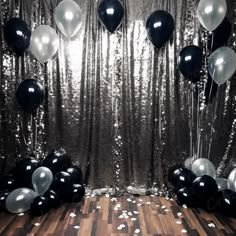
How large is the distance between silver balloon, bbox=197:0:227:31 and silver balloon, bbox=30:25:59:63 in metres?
1.43

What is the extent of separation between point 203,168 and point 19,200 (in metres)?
1.74

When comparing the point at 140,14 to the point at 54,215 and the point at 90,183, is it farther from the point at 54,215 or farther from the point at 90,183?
the point at 54,215

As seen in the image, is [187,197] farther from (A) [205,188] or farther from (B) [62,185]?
(B) [62,185]

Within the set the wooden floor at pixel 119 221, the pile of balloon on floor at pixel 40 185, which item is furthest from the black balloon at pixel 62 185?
the wooden floor at pixel 119 221

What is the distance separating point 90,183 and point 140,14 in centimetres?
187

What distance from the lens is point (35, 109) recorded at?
365cm

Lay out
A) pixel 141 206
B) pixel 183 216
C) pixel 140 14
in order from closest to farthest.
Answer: pixel 183 216 → pixel 141 206 → pixel 140 14

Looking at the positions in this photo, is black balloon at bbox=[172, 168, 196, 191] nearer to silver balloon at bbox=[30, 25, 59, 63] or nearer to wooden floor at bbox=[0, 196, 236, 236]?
wooden floor at bbox=[0, 196, 236, 236]

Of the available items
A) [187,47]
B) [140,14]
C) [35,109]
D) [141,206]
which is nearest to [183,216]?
[141,206]

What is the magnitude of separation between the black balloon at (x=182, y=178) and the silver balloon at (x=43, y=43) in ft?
5.61

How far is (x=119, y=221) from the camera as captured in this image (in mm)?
2871

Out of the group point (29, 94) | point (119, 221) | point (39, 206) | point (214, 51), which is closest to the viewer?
point (119, 221)

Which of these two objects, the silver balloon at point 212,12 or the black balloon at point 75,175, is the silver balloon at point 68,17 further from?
the black balloon at point 75,175

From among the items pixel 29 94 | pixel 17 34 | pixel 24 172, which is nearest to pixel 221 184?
pixel 24 172
